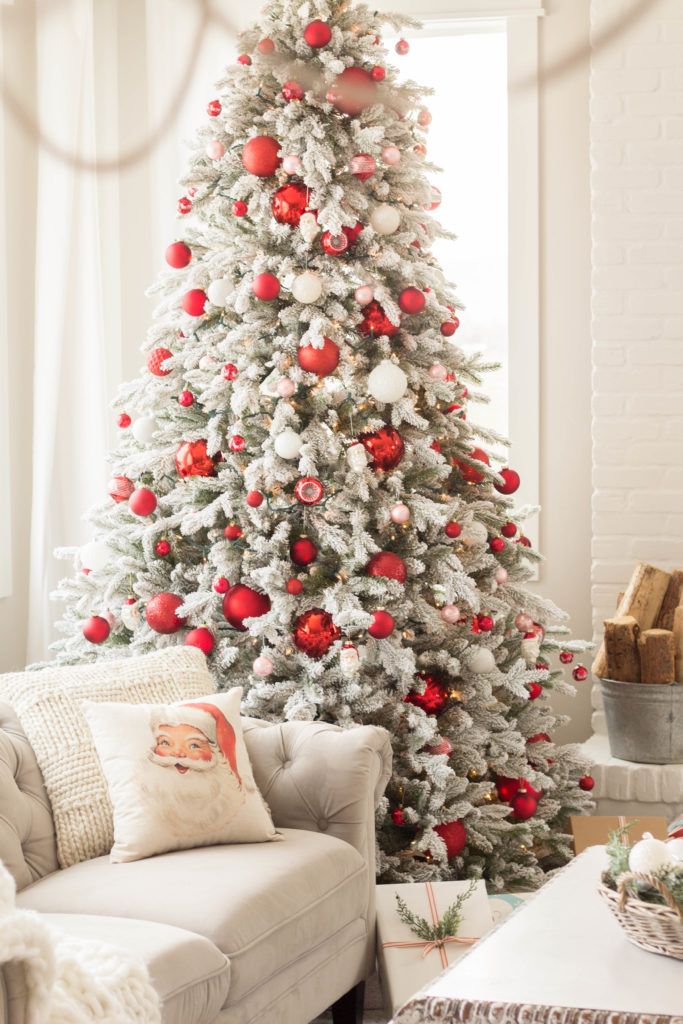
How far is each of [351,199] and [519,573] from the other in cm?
116

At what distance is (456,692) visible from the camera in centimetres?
331

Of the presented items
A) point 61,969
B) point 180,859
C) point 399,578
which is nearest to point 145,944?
point 61,969

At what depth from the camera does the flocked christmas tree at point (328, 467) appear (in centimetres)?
318

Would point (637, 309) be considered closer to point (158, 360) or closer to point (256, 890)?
point (158, 360)

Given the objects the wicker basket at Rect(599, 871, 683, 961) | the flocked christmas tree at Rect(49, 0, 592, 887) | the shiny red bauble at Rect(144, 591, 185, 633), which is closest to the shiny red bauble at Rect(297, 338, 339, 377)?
the flocked christmas tree at Rect(49, 0, 592, 887)

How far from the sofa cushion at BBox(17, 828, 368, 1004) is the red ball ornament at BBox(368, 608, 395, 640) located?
633 mm

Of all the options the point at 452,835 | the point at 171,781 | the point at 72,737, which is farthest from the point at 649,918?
the point at 452,835

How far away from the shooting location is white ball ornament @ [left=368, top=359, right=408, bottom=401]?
316 cm

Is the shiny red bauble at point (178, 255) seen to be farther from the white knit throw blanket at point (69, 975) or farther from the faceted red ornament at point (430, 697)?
the white knit throw blanket at point (69, 975)

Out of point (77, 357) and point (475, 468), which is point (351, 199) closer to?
point (475, 468)

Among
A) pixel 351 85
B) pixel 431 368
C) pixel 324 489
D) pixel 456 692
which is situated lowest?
pixel 456 692

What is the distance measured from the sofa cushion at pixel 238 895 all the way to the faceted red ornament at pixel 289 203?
1.61 meters

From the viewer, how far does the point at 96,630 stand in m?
3.34

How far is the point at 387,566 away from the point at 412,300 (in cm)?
71
